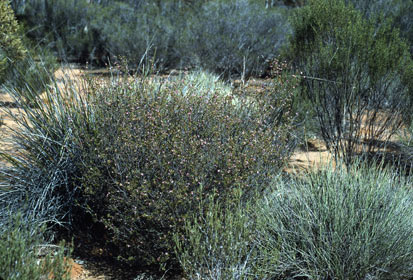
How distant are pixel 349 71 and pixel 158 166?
2.65 metres

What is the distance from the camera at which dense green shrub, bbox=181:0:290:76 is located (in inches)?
429

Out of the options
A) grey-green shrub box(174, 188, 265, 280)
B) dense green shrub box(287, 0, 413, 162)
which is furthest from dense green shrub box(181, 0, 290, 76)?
grey-green shrub box(174, 188, 265, 280)

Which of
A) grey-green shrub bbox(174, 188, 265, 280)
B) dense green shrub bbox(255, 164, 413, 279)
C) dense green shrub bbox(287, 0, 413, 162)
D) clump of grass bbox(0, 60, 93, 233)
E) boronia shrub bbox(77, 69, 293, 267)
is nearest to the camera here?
grey-green shrub bbox(174, 188, 265, 280)

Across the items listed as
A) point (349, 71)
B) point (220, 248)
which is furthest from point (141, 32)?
point (220, 248)

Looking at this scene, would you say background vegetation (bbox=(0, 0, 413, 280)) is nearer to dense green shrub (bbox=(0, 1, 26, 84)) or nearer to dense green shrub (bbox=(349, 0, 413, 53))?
dense green shrub (bbox=(0, 1, 26, 84))

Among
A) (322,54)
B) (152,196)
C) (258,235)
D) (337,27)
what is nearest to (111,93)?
(152,196)

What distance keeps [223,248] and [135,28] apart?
10321 millimetres

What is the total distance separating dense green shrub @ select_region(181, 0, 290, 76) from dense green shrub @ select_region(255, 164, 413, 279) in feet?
22.5

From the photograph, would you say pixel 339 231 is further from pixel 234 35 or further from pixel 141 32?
pixel 141 32

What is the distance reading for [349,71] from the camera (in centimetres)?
525

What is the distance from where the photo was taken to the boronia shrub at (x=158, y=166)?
11.3 feet

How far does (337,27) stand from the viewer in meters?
5.55

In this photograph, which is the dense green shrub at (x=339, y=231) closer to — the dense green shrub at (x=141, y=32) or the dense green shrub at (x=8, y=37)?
the dense green shrub at (x=8, y=37)

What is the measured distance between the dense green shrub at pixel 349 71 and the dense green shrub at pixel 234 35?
4692mm
